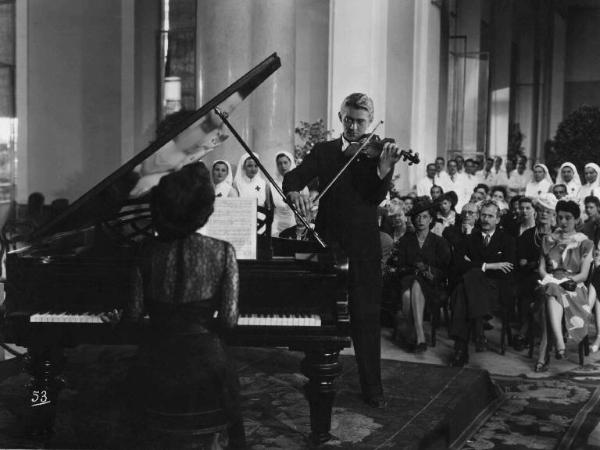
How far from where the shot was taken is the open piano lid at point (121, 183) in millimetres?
3914

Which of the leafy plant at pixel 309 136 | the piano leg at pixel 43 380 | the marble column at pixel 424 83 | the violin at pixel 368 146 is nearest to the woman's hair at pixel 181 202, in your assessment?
the piano leg at pixel 43 380

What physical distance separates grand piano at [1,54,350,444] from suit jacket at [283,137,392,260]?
706 mm

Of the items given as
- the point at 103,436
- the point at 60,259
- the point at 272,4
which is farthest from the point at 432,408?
the point at 272,4

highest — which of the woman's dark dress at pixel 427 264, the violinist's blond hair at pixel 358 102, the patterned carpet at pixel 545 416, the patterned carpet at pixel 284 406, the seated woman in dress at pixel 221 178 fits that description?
the violinist's blond hair at pixel 358 102

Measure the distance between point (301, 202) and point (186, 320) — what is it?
5.87 feet

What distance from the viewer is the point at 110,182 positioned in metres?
3.90

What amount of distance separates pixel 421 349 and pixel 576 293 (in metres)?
1.28

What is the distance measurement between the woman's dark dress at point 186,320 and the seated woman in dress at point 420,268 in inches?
171

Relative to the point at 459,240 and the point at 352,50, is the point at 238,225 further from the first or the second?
the point at 352,50

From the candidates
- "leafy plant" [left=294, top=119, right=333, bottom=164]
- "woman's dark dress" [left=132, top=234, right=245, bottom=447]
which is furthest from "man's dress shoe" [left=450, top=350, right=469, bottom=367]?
"leafy plant" [left=294, top=119, right=333, bottom=164]

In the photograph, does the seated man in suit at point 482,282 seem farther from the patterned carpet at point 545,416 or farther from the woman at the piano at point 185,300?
the woman at the piano at point 185,300

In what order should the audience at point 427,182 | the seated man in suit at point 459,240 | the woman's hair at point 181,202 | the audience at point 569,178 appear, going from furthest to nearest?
1. the audience at point 427,182
2. the audience at point 569,178
3. the seated man in suit at point 459,240
4. the woman's hair at point 181,202

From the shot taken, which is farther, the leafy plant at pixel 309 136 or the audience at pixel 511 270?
the leafy plant at pixel 309 136

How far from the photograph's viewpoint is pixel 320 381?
4.19 meters
